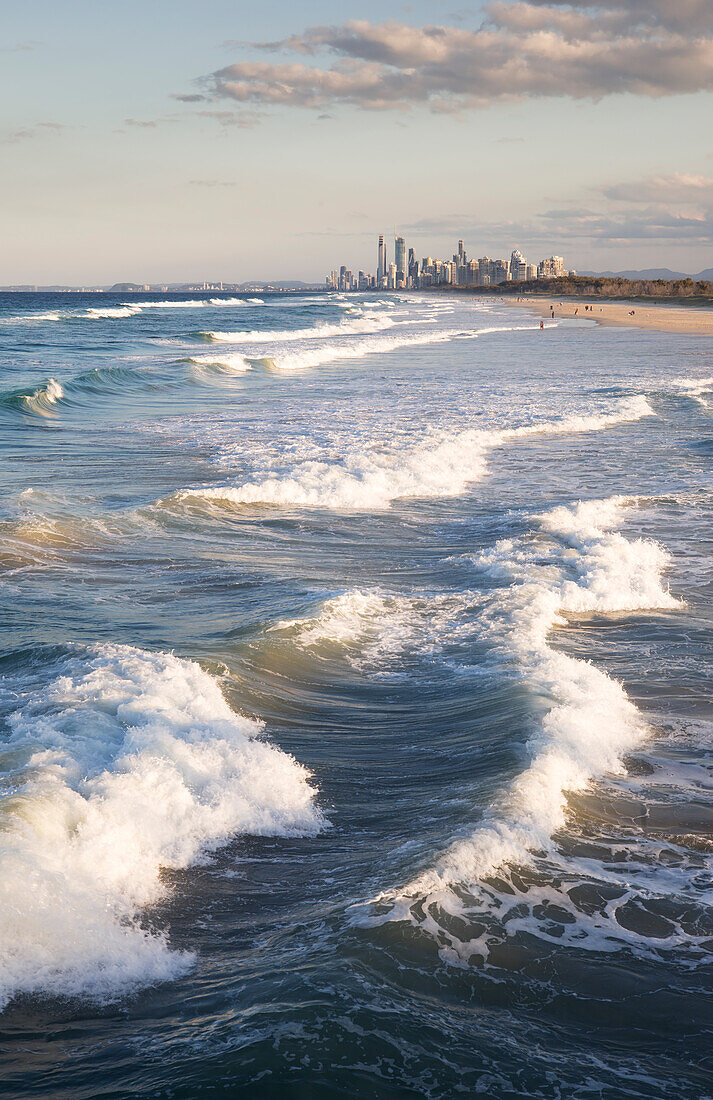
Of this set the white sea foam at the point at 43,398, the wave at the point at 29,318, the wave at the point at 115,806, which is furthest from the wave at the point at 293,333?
the wave at the point at 115,806

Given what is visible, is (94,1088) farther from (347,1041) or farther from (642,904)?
(642,904)

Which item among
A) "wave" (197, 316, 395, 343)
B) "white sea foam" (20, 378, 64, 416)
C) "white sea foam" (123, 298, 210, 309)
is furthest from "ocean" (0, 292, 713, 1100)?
"white sea foam" (123, 298, 210, 309)

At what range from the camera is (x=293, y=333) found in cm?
6006

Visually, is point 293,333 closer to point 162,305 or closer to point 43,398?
point 43,398

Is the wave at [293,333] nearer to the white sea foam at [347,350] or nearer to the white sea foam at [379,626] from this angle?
the white sea foam at [347,350]

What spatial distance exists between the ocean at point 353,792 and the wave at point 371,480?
0.10m

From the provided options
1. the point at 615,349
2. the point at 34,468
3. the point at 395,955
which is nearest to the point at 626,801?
the point at 395,955

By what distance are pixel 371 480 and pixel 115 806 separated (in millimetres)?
10028

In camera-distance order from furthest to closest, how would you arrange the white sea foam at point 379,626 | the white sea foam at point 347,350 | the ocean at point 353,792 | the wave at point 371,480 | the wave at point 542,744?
the white sea foam at point 347,350 < the wave at point 371,480 < the white sea foam at point 379,626 < the wave at point 542,744 < the ocean at point 353,792

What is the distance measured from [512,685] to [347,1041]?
3692 millimetres

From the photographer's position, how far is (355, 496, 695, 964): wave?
400 centimetres

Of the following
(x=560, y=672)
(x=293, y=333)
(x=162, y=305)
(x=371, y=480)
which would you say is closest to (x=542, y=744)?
(x=560, y=672)

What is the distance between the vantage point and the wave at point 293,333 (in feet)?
176

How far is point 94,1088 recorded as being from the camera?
3082 millimetres
